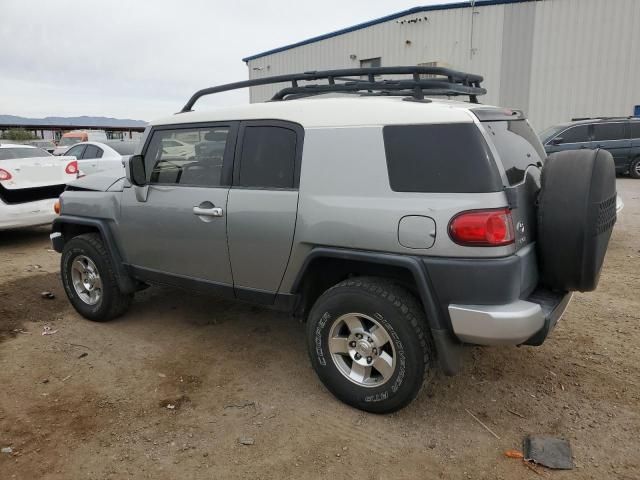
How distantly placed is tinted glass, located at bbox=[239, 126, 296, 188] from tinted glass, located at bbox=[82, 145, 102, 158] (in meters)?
9.31

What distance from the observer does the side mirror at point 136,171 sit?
3.71 metres

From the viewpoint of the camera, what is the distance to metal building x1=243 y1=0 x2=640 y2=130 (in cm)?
1567

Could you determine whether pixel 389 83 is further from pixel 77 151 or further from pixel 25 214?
pixel 77 151

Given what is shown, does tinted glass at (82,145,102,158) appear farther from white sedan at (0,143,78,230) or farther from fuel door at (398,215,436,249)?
fuel door at (398,215,436,249)

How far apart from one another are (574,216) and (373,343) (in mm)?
1270

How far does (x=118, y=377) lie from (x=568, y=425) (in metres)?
2.90

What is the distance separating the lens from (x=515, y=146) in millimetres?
2939

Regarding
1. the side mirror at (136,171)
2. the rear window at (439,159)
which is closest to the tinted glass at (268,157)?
the rear window at (439,159)

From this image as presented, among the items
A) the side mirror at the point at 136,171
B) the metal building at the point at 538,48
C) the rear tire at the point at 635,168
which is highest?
the metal building at the point at 538,48

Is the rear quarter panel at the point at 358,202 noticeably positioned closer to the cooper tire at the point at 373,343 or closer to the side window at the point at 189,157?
the cooper tire at the point at 373,343

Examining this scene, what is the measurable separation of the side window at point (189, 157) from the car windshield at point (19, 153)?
5345mm

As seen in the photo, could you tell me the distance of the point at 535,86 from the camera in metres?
17.0

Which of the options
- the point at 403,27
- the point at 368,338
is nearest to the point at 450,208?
the point at 368,338

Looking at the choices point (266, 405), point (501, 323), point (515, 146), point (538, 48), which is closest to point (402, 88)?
point (515, 146)
